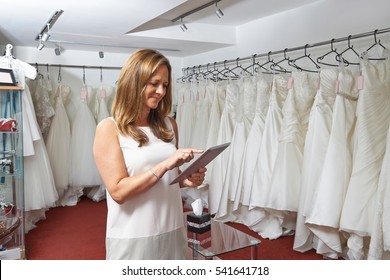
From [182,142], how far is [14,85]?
1.90 meters

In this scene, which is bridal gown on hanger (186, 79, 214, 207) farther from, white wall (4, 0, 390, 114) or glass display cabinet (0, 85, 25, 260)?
glass display cabinet (0, 85, 25, 260)

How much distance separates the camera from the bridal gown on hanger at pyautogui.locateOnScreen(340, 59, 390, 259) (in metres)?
2.14

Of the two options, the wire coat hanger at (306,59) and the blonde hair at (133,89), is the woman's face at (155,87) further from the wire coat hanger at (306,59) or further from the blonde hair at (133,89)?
the wire coat hanger at (306,59)

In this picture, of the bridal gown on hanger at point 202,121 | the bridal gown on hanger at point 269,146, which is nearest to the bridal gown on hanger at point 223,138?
the bridal gown on hanger at point 202,121

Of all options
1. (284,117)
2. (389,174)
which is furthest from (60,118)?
(389,174)

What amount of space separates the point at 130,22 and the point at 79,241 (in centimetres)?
179

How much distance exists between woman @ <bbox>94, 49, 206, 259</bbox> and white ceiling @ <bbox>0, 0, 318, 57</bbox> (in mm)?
1315

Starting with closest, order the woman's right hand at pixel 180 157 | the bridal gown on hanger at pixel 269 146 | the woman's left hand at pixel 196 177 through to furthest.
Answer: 1. the woman's right hand at pixel 180 157
2. the woman's left hand at pixel 196 177
3. the bridal gown on hanger at pixel 269 146

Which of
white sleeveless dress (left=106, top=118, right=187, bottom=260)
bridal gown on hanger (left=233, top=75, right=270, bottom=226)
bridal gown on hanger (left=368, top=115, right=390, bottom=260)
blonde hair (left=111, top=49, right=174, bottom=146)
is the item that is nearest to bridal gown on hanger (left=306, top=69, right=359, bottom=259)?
bridal gown on hanger (left=368, top=115, right=390, bottom=260)

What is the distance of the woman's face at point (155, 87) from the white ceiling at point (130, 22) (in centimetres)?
128

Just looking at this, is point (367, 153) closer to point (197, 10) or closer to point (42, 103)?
point (197, 10)

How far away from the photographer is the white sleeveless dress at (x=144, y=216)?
4.02 feet
